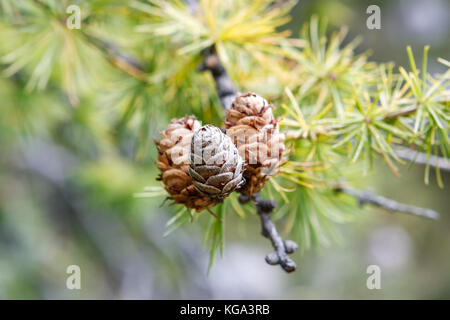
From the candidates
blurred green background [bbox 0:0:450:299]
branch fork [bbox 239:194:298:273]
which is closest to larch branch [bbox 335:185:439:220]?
blurred green background [bbox 0:0:450:299]

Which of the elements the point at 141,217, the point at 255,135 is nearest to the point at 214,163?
the point at 255,135

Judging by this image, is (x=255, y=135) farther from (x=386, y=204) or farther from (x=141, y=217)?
(x=141, y=217)

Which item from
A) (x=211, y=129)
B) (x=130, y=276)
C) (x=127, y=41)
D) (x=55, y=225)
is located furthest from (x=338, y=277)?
(x=211, y=129)

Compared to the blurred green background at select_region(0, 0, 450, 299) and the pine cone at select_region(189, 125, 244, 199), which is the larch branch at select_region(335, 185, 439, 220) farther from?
the pine cone at select_region(189, 125, 244, 199)

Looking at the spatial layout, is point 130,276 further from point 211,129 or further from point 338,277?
point 338,277

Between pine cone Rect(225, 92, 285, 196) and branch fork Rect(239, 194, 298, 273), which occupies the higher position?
pine cone Rect(225, 92, 285, 196)

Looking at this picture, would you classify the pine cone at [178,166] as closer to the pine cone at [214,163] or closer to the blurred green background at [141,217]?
the pine cone at [214,163]
